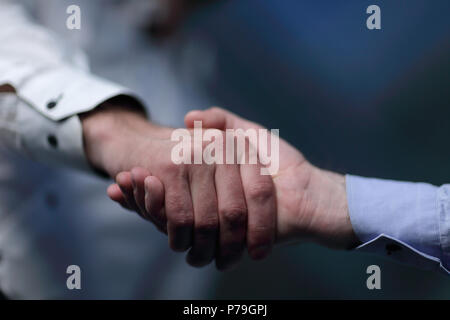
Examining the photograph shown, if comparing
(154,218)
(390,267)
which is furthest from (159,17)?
(390,267)

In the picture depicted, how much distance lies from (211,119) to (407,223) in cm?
33

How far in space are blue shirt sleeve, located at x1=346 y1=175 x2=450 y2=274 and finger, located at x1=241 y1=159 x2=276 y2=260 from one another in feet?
0.38

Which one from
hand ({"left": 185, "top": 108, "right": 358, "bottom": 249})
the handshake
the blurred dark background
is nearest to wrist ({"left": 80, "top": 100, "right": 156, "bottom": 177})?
the handshake

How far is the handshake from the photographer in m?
0.50

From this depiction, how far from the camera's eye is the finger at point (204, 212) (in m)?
0.50

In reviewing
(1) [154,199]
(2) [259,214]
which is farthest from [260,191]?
(1) [154,199]

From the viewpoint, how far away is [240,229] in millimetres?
516

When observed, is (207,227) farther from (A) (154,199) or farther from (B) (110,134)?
(B) (110,134)

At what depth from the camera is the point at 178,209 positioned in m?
0.49

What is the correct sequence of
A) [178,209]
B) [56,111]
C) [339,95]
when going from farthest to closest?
[339,95]
[56,111]
[178,209]

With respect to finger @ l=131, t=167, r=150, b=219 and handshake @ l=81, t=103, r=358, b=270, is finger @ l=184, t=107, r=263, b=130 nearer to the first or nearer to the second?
handshake @ l=81, t=103, r=358, b=270

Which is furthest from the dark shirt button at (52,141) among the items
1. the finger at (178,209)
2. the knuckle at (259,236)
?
the knuckle at (259,236)

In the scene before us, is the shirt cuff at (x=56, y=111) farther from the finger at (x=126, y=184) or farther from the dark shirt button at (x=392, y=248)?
the dark shirt button at (x=392, y=248)
